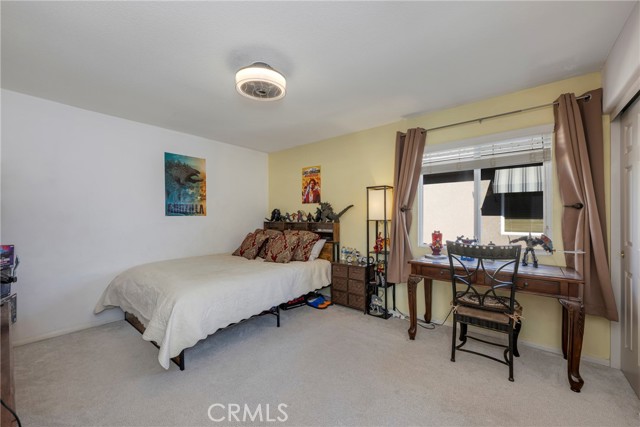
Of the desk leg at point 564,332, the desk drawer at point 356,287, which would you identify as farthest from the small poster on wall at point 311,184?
the desk leg at point 564,332

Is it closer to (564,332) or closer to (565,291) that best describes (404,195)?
(565,291)

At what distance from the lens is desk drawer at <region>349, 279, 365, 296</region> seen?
338 cm

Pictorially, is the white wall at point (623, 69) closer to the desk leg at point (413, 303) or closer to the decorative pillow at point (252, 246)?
the desk leg at point (413, 303)

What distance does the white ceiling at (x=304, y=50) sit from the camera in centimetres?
159

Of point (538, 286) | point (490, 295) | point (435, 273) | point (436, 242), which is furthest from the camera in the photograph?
point (436, 242)

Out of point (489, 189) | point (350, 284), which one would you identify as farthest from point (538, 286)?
point (350, 284)

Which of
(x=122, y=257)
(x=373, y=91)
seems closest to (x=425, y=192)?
(x=373, y=91)

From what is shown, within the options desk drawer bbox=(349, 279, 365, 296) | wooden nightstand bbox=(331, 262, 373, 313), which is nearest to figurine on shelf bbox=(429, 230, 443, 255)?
wooden nightstand bbox=(331, 262, 373, 313)

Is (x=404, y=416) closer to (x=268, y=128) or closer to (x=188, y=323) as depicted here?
(x=188, y=323)

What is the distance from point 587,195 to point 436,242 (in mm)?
1284

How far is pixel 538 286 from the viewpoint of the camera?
2100 mm

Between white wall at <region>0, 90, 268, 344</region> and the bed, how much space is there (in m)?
0.35

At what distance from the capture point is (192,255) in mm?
3953

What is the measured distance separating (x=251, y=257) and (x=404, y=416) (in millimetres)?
2637
